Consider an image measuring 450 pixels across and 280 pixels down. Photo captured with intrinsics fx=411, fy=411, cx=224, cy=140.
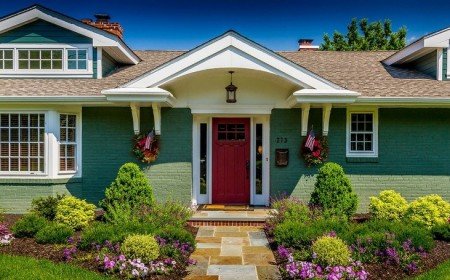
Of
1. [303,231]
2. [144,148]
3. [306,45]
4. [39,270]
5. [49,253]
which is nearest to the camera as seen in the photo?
[39,270]

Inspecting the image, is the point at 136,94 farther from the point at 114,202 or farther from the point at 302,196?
the point at 302,196

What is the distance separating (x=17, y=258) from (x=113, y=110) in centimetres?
511

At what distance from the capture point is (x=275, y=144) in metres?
10.9

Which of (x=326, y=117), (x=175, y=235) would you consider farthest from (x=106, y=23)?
(x=175, y=235)

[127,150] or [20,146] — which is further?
[127,150]

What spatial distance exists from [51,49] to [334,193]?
27.7 ft

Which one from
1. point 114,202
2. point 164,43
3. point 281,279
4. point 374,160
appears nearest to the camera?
point 281,279

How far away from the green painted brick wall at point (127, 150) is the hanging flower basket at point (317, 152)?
3.02m

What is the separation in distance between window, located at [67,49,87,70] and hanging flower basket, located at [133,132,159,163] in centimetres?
271

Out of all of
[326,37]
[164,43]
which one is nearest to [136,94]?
[164,43]

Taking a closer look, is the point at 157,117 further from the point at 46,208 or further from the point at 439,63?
the point at 439,63

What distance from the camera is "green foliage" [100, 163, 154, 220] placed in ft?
29.7

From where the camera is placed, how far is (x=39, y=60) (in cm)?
1141

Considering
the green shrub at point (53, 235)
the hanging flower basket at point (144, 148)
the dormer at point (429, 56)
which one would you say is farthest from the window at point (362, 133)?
the green shrub at point (53, 235)
